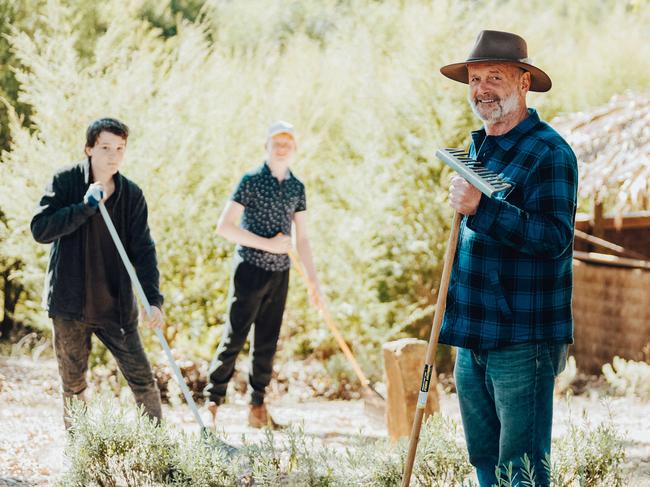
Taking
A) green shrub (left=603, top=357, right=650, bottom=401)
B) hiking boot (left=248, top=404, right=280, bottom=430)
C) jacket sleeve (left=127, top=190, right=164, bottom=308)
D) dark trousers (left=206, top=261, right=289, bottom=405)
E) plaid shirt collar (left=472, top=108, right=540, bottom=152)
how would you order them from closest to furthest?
plaid shirt collar (left=472, top=108, right=540, bottom=152) < jacket sleeve (left=127, top=190, right=164, bottom=308) < dark trousers (left=206, top=261, right=289, bottom=405) < hiking boot (left=248, top=404, right=280, bottom=430) < green shrub (left=603, top=357, right=650, bottom=401)

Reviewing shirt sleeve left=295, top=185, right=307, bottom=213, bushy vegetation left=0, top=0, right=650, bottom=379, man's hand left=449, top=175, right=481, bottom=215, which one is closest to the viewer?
man's hand left=449, top=175, right=481, bottom=215

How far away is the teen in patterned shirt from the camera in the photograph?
4.97 metres

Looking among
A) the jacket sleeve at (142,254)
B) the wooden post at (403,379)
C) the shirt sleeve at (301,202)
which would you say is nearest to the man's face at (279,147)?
the shirt sleeve at (301,202)

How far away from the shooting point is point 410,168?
887 cm

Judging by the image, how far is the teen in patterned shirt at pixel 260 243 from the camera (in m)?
4.97

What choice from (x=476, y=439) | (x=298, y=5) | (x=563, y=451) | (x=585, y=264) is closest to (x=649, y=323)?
(x=585, y=264)

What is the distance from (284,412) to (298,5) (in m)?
19.8

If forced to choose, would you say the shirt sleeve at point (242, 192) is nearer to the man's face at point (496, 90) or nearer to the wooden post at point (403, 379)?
the wooden post at point (403, 379)

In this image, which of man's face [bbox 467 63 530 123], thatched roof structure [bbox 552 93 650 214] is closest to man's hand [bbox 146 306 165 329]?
man's face [bbox 467 63 530 123]

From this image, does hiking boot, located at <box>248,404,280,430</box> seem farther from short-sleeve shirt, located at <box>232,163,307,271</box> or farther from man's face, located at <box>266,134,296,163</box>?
man's face, located at <box>266,134,296,163</box>

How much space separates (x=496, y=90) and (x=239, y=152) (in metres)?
5.95

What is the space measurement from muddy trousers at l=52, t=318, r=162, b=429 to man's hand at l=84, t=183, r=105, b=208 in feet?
2.05

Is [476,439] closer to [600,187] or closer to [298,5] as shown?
[600,187]

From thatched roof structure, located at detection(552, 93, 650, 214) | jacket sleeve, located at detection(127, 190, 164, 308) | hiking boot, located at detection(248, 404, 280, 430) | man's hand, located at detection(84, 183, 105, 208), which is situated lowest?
hiking boot, located at detection(248, 404, 280, 430)
